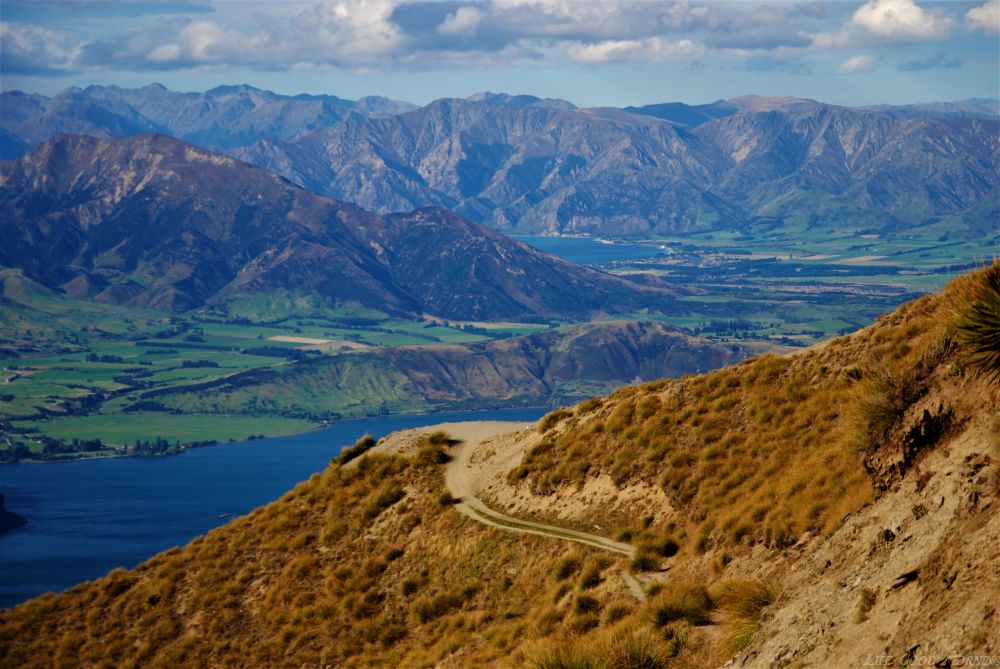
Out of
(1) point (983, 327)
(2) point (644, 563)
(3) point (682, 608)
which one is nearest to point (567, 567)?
(2) point (644, 563)

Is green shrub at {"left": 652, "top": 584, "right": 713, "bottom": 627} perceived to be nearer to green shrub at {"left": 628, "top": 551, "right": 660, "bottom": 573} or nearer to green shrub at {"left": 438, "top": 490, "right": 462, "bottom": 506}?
green shrub at {"left": 628, "top": 551, "right": 660, "bottom": 573}

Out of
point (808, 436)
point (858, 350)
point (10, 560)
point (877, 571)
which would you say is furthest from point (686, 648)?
point (10, 560)

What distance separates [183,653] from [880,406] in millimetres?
29486

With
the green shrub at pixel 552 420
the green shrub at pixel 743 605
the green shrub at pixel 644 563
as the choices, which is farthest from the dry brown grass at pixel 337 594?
the green shrub at pixel 552 420

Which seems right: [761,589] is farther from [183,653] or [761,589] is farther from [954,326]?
[183,653]

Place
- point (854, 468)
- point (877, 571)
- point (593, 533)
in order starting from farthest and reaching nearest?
point (593, 533) < point (854, 468) < point (877, 571)

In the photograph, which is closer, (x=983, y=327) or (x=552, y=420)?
(x=983, y=327)

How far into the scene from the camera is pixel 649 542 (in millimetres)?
32312

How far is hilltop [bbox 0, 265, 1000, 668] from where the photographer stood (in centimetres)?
1884

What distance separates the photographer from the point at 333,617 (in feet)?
129

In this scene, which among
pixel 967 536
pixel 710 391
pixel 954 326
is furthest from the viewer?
pixel 710 391

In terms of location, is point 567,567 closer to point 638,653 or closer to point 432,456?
point 638,653

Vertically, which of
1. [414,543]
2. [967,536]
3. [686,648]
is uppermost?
[967,536]

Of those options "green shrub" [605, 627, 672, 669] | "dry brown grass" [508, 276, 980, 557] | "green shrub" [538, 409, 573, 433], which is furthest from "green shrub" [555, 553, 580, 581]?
"green shrub" [538, 409, 573, 433]
